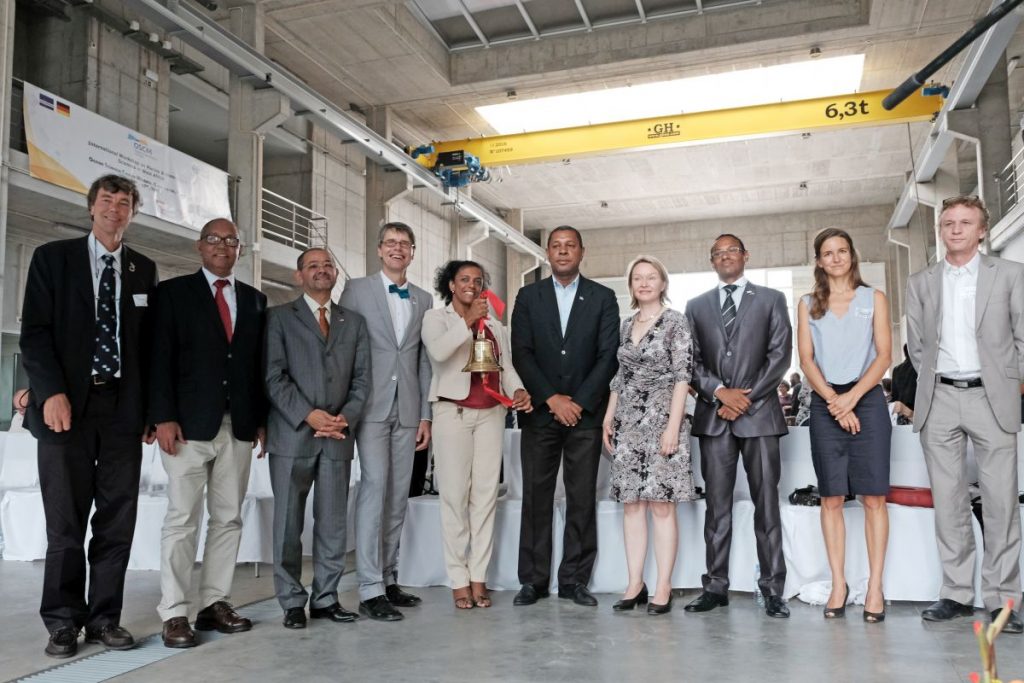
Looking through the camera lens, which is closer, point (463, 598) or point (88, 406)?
point (88, 406)

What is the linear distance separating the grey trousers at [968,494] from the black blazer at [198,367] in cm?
315

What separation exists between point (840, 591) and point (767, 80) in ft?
39.0

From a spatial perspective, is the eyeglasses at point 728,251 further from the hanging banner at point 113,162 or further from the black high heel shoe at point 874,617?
the hanging banner at point 113,162

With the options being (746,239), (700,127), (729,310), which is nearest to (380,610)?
(729,310)

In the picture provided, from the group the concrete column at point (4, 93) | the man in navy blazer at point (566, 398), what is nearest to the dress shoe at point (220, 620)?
the man in navy blazer at point (566, 398)

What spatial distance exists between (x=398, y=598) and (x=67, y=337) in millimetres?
1993

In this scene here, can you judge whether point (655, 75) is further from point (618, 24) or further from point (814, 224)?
point (814, 224)

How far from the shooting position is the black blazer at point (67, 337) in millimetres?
3189

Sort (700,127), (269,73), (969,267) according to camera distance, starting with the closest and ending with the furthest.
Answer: (969,267) < (269,73) < (700,127)

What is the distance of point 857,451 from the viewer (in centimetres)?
383

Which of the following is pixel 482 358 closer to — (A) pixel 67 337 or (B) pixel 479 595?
(B) pixel 479 595

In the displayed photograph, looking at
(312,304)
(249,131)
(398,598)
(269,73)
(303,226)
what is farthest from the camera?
(303,226)

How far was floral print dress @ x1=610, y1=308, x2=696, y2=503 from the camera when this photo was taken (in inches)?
155

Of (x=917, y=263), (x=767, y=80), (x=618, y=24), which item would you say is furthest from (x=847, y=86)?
(x=917, y=263)
